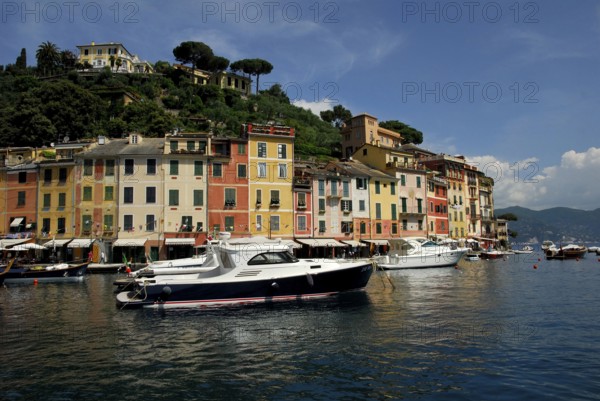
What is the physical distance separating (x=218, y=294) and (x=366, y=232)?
4036 centimetres

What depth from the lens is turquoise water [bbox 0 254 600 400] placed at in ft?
37.7

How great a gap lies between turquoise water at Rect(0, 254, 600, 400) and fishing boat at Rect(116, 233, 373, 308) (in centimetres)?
77

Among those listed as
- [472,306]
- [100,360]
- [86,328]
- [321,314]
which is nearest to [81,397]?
[100,360]

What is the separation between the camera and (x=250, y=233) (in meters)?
53.0

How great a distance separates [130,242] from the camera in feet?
163

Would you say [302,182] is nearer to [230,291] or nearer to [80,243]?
[80,243]

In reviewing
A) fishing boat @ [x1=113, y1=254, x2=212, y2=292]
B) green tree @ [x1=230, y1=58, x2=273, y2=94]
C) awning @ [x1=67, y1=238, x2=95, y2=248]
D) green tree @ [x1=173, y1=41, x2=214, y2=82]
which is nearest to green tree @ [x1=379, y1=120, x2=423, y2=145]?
green tree @ [x1=230, y1=58, x2=273, y2=94]

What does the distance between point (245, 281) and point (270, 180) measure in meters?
32.5

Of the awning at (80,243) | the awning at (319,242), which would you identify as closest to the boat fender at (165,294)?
the awning at (80,243)

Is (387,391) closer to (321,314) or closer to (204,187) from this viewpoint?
(321,314)

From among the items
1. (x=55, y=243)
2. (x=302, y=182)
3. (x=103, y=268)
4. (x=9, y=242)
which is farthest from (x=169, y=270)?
(x=302, y=182)

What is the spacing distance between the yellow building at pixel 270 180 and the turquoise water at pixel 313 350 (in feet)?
97.0

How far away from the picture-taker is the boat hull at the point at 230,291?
75.0 ft

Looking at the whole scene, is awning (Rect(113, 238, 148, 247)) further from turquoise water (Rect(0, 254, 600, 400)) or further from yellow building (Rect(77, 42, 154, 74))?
yellow building (Rect(77, 42, 154, 74))
